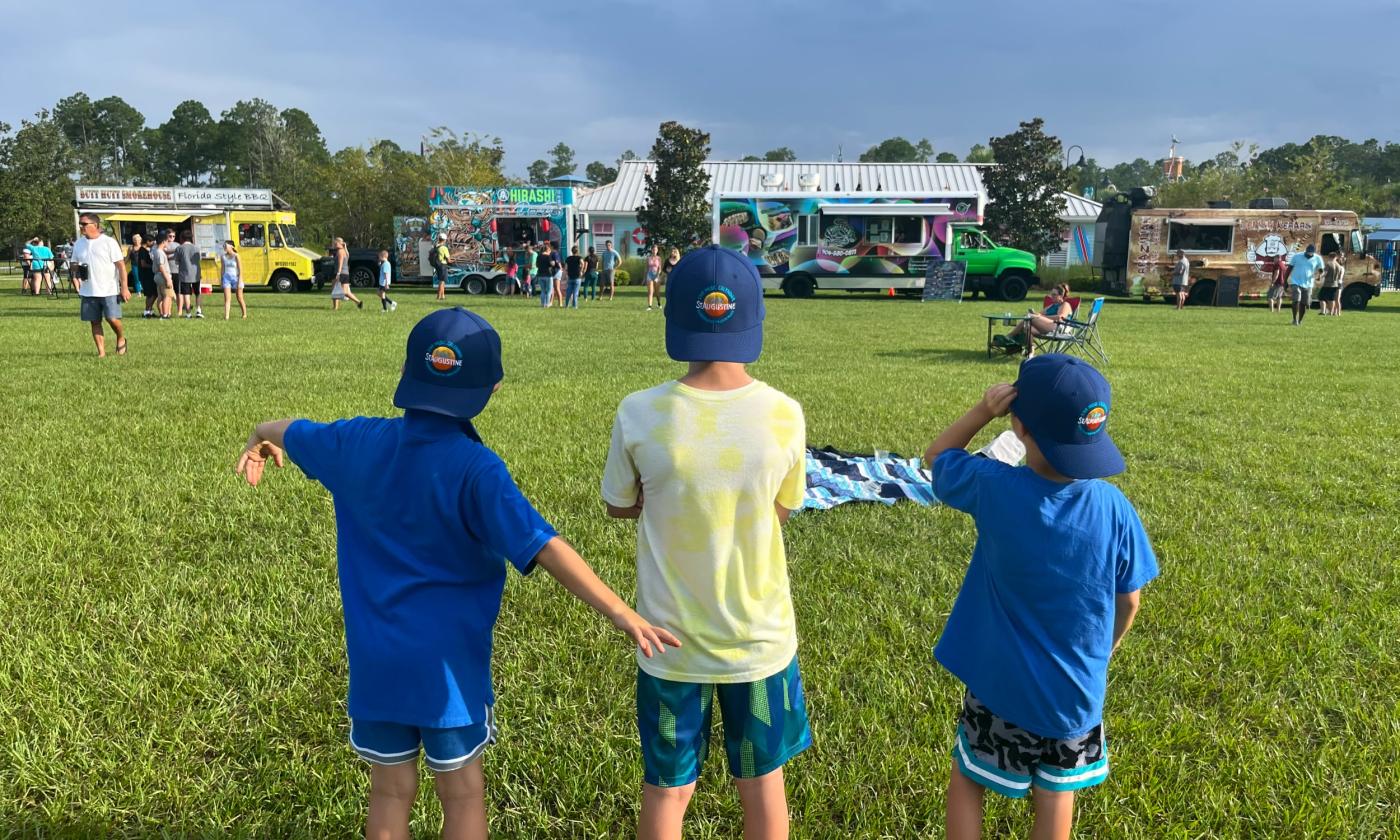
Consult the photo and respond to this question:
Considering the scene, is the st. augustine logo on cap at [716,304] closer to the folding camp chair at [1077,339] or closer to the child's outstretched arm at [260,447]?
the child's outstretched arm at [260,447]

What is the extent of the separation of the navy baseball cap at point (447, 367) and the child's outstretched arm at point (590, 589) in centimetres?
34

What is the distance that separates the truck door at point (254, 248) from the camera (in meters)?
27.0

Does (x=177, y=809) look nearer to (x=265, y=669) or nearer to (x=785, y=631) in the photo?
(x=265, y=669)

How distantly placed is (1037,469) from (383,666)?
4.86 ft

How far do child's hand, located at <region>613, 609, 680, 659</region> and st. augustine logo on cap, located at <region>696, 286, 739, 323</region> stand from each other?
633 mm

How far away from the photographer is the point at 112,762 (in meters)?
2.59

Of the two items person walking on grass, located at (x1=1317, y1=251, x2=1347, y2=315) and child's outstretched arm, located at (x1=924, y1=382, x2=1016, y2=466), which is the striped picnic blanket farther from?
person walking on grass, located at (x1=1317, y1=251, x2=1347, y2=315)

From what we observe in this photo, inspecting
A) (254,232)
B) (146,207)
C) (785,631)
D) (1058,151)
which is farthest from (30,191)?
(785,631)

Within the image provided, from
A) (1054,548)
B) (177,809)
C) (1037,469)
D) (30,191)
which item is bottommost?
(177,809)

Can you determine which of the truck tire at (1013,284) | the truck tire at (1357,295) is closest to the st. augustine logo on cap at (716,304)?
the truck tire at (1013,284)

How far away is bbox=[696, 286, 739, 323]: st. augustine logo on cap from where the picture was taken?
1.84 meters

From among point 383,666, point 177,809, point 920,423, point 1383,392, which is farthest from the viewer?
point 1383,392

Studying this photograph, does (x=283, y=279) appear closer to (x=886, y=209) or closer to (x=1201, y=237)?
(x=886, y=209)

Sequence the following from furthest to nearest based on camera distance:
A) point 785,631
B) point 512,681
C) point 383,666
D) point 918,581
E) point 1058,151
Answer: point 1058,151 < point 918,581 < point 512,681 < point 785,631 < point 383,666
